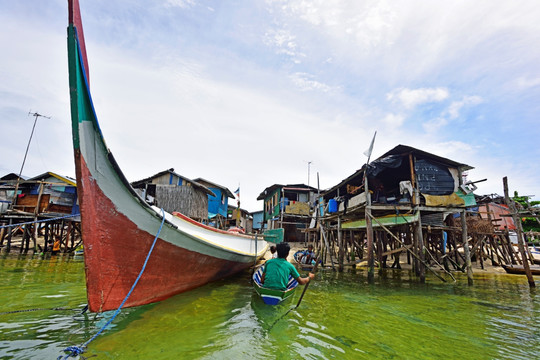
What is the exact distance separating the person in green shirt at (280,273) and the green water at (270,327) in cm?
58

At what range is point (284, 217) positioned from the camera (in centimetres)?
2591

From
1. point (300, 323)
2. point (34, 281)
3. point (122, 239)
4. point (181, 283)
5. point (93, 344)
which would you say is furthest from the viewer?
point (34, 281)

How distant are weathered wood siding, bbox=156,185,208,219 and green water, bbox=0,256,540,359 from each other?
351 inches

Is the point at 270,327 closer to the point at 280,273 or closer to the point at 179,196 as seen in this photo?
the point at 280,273

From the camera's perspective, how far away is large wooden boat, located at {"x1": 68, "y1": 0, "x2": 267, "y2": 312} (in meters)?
3.37

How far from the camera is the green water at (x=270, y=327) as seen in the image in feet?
11.8

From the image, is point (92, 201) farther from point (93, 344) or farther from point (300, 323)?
point (300, 323)

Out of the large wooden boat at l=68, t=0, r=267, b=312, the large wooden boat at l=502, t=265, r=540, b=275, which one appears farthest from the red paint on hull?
the large wooden boat at l=502, t=265, r=540, b=275

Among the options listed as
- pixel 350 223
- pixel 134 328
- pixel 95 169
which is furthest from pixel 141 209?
pixel 350 223

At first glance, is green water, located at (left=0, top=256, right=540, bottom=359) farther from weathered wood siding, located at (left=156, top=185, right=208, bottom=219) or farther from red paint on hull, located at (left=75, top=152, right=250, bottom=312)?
weathered wood siding, located at (left=156, top=185, right=208, bottom=219)

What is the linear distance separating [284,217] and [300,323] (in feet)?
68.8

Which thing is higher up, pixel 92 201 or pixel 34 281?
pixel 92 201

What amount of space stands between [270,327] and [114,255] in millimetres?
2925

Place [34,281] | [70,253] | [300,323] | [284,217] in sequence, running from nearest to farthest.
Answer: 1. [300,323]
2. [34,281]
3. [70,253]
4. [284,217]
